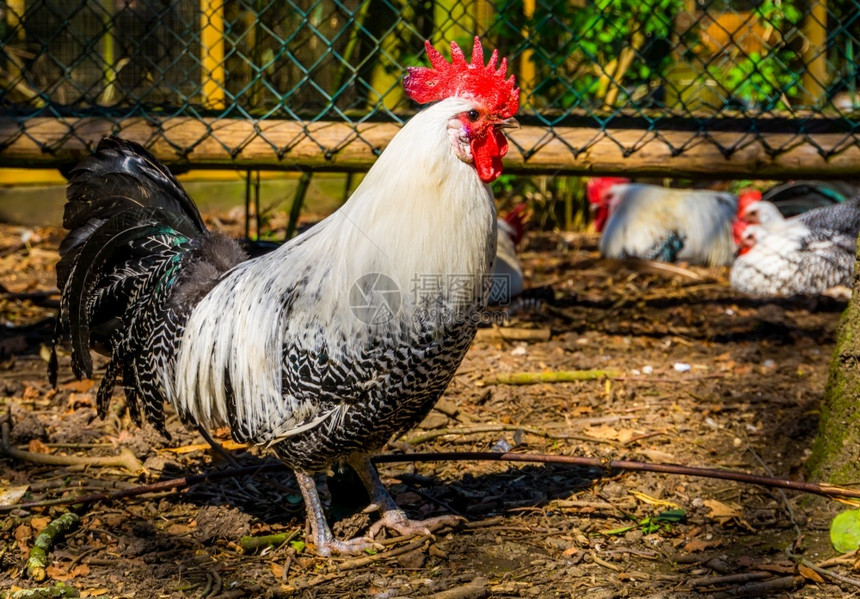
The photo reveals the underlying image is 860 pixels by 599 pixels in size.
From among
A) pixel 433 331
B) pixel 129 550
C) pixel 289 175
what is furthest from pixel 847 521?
pixel 289 175

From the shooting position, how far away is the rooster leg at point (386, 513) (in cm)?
375

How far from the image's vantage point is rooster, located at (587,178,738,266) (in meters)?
8.34

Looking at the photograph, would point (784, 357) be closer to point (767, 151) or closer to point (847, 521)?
point (767, 151)

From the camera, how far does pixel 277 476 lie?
14.2 feet

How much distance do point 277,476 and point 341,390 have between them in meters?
1.26

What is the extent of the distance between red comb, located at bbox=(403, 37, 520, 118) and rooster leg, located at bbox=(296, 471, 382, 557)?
1.70 meters

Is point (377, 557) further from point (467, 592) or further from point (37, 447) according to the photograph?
point (37, 447)

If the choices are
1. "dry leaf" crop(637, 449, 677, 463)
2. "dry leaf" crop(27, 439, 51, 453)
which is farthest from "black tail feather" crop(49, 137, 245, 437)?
"dry leaf" crop(637, 449, 677, 463)

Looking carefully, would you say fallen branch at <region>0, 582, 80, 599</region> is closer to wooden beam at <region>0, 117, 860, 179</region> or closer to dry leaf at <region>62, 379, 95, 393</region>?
dry leaf at <region>62, 379, 95, 393</region>

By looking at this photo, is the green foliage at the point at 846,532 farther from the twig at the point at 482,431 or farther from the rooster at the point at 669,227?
the rooster at the point at 669,227

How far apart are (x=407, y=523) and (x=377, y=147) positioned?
2149 mm

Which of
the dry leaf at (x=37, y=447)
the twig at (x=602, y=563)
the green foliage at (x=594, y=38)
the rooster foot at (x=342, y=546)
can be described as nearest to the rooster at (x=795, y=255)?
the green foliage at (x=594, y=38)

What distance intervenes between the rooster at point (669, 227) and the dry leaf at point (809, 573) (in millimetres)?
5269

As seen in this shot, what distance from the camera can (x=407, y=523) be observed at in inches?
149
